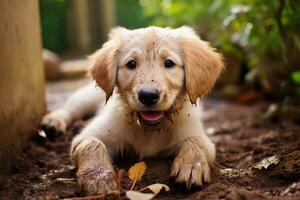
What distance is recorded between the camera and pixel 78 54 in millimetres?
11688

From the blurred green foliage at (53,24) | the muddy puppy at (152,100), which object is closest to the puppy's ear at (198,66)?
the muddy puppy at (152,100)

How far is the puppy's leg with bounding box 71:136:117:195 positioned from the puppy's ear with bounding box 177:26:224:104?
2.42 ft

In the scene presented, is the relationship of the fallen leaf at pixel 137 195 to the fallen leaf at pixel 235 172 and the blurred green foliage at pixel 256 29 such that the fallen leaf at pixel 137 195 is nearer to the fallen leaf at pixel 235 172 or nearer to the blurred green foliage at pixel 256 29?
the fallen leaf at pixel 235 172

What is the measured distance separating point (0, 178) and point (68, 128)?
172 centimetres

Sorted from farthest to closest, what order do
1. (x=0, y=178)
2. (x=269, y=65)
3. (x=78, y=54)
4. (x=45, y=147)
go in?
(x=78, y=54) < (x=269, y=65) < (x=45, y=147) < (x=0, y=178)

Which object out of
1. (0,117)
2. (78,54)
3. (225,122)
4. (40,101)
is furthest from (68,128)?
(78,54)

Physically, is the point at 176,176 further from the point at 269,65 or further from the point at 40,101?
the point at 269,65

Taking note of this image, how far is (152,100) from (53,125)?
5.42 ft

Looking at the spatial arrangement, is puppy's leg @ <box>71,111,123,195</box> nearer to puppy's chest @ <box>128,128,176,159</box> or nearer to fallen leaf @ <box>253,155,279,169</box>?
puppy's chest @ <box>128,128,176,159</box>

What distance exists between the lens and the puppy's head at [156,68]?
10.8ft

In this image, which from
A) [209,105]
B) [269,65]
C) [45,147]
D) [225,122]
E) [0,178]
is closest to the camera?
[0,178]

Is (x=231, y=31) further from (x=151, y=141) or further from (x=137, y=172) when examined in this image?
(x=137, y=172)

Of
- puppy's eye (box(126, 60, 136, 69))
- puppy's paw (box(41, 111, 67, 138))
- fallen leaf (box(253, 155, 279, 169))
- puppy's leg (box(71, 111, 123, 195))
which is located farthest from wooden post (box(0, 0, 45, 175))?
fallen leaf (box(253, 155, 279, 169))

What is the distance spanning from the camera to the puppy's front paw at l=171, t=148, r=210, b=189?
3.07 m
